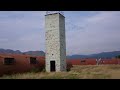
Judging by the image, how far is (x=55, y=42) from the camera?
89.7 ft

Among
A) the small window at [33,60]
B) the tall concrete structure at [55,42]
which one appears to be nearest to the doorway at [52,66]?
the tall concrete structure at [55,42]

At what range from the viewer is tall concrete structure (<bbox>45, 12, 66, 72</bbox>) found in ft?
89.2

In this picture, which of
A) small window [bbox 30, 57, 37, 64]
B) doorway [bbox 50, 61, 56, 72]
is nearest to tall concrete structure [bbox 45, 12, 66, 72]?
doorway [bbox 50, 61, 56, 72]

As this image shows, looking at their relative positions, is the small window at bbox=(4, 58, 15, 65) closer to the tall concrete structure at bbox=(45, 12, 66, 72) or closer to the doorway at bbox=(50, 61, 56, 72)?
the tall concrete structure at bbox=(45, 12, 66, 72)

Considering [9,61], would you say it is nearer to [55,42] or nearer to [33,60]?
[33,60]

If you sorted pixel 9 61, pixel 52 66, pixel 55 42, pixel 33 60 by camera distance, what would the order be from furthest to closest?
1. pixel 52 66
2. pixel 55 42
3. pixel 33 60
4. pixel 9 61

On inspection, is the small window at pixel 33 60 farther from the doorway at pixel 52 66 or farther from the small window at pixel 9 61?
the small window at pixel 9 61

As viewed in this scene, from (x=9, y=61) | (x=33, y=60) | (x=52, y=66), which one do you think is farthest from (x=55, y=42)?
(x=9, y=61)

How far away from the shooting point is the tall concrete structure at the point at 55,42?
27.2 metres
